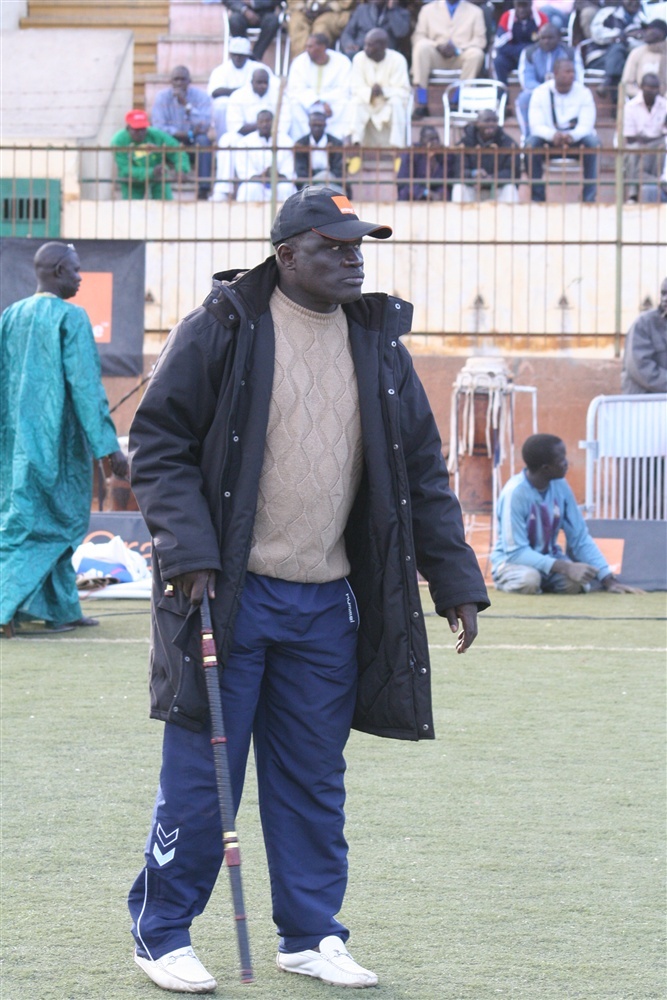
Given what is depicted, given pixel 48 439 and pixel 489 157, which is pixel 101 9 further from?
pixel 48 439

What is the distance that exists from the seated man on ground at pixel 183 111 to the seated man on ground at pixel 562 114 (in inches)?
141

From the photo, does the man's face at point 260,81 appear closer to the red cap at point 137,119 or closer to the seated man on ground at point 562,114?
the red cap at point 137,119

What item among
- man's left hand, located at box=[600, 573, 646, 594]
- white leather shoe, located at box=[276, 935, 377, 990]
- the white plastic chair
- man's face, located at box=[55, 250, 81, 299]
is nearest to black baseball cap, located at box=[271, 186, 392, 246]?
white leather shoe, located at box=[276, 935, 377, 990]

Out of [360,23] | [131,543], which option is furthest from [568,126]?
[131,543]

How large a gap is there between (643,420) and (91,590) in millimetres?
4905

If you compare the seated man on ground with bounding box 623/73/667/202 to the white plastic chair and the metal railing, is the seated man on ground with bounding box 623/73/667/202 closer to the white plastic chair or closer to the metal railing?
the metal railing

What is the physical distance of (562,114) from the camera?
17.0 metres

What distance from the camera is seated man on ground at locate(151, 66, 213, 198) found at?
17.8 meters

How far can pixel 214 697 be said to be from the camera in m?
3.67

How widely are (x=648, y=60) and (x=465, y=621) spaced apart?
50.2 feet

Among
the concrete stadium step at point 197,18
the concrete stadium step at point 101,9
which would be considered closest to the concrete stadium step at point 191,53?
the concrete stadium step at point 197,18

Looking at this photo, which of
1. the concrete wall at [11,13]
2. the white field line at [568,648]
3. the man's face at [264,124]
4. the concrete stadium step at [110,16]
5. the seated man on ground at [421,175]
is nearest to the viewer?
the white field line at [568,648]

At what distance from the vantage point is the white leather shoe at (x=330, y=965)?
12.4ft

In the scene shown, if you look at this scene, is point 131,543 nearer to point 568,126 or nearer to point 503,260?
point 503,260
